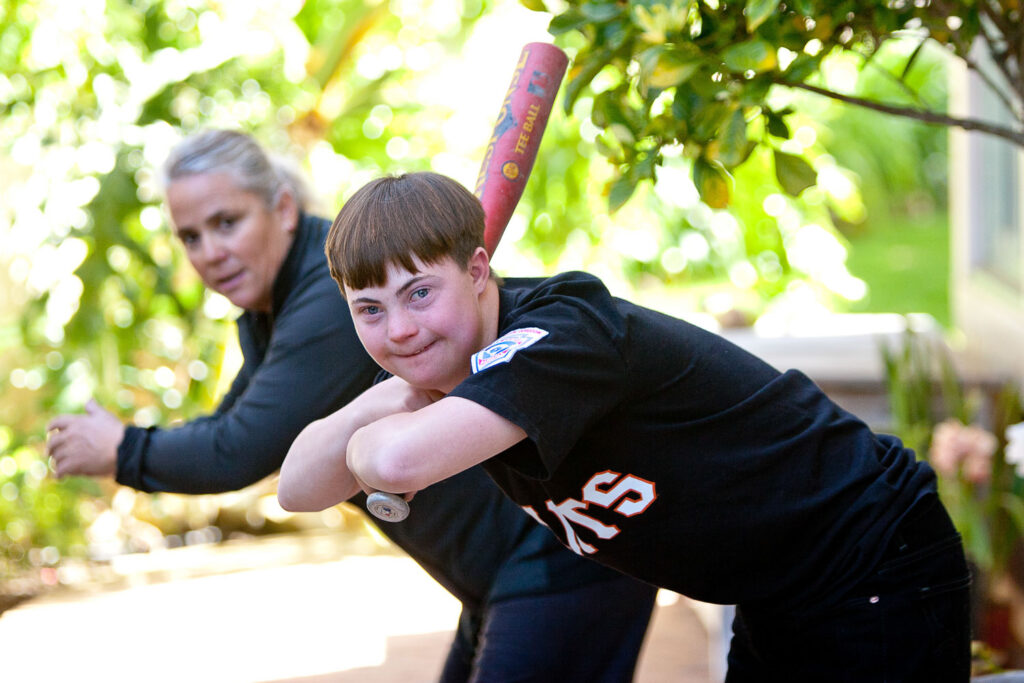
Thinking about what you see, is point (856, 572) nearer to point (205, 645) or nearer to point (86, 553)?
point (205, 645)

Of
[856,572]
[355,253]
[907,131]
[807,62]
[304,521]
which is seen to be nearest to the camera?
[355,253]

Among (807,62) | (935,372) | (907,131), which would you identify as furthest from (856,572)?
(907,131)

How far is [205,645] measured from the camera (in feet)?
13.0

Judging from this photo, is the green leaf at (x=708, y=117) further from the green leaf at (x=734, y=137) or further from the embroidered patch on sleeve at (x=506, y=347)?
the embroidered patch on sleeve at (x=506, y=347)

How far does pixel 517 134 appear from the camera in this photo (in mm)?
1808

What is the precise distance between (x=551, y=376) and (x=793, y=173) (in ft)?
2.45

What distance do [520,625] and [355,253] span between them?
81 centimetres

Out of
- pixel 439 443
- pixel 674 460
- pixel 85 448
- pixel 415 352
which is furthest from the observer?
pixel 85 448

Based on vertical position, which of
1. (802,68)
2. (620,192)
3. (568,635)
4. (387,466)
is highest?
(802,68)

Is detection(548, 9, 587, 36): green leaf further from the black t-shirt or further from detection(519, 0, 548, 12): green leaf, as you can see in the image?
the black t-shirt

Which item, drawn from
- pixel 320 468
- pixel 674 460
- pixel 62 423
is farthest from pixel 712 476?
pixel 62 423

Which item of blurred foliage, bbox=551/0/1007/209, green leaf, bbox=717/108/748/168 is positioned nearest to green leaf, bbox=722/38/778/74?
blurred foliage, bbox=551/0/1007/209

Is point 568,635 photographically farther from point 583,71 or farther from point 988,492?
point 988,492

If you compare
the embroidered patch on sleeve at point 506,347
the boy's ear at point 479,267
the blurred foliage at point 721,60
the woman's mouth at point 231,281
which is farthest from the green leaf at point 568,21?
the woman's mouth at point 231,281
